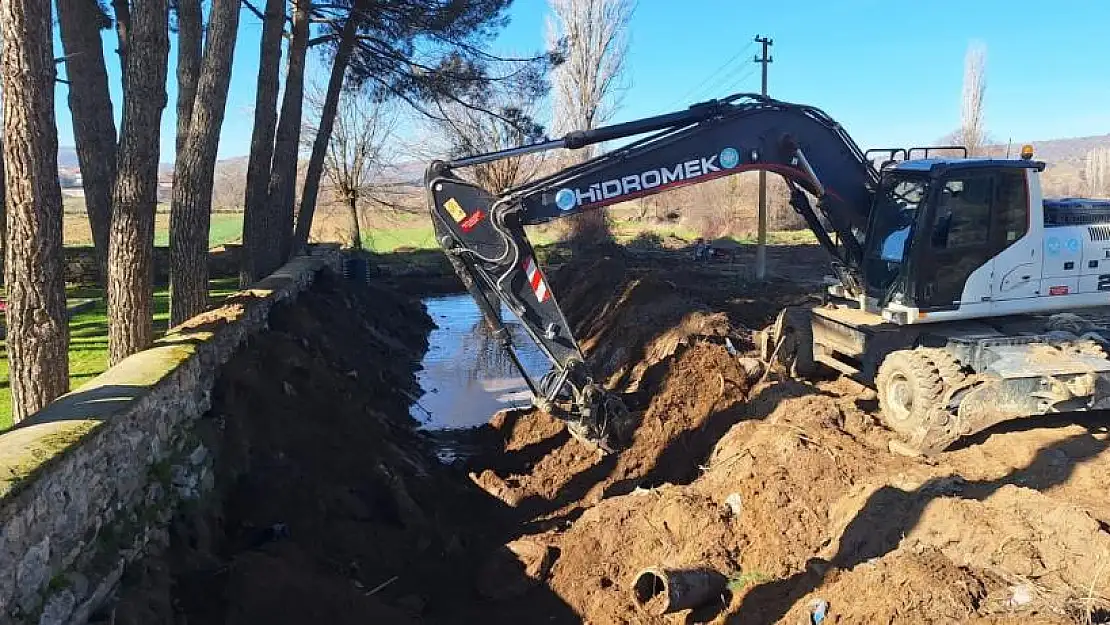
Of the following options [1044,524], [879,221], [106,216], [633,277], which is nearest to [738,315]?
[633,277]

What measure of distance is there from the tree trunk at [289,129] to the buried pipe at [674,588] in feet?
39.1

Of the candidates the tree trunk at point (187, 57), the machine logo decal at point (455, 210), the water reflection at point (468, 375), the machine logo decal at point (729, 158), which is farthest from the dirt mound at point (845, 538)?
the tree trunk at point (187, 57)

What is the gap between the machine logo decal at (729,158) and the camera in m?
7.83

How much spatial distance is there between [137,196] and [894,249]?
7532mm

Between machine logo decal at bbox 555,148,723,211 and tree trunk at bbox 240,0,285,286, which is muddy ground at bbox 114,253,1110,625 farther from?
tree trunk at bbox 240,0,285,286

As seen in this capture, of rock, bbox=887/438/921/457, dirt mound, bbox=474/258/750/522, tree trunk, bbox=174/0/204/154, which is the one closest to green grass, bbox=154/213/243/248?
tree trunk, bbox=174/0/204/154

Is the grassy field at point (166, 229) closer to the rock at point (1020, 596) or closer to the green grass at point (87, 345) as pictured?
the green grass at point (87, 345)

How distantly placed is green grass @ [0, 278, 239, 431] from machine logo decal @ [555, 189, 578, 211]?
208 inches

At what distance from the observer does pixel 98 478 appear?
4.63 metres

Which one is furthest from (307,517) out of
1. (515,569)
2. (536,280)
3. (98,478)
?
(536,280)

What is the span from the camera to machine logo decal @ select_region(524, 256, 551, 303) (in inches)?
299

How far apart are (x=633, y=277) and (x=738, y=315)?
12.5 ft

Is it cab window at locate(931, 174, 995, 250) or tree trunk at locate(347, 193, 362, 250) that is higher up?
tree trunk at locate(347, 193, 362, 250)

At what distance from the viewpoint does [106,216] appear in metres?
13.4
